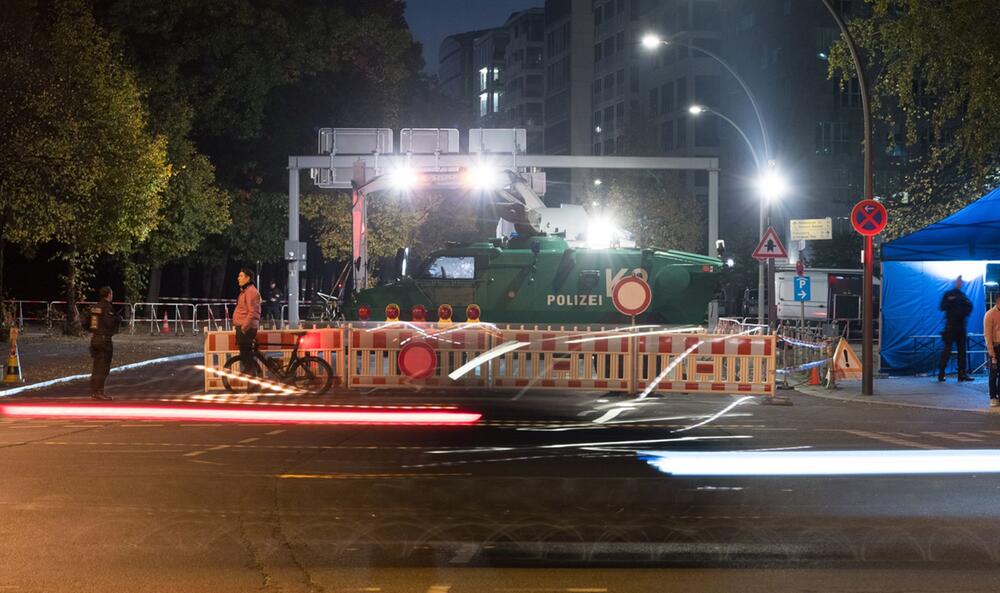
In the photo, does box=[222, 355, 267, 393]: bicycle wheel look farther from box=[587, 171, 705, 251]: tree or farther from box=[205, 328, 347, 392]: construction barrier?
box=[587, 171, 705, 251]: tree

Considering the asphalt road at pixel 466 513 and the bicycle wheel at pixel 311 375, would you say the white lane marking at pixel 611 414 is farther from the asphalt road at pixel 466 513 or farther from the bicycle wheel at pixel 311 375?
the bicycle wheel at pixel 311 375

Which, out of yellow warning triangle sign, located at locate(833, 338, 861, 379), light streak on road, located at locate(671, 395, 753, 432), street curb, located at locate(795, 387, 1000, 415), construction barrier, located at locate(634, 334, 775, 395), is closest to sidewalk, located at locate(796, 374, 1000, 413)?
street curb, located at locate(795, 387, 1000, 415)

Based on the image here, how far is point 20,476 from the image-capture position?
1161cm

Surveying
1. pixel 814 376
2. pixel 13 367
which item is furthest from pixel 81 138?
pixel 814 376

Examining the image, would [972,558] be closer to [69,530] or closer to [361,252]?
[69,530]

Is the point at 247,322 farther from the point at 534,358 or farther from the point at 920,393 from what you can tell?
the point at 920,393

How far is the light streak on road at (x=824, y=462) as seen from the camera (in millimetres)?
12398

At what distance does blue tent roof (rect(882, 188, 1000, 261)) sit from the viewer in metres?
25.1

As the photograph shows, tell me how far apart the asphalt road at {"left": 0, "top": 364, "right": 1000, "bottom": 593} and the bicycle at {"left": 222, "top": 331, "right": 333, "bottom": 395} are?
413 cm

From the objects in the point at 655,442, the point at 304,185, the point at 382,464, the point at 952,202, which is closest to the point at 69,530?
the point at 382,464

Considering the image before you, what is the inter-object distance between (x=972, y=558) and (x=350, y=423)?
9453mm

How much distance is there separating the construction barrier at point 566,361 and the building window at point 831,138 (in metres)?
62.3

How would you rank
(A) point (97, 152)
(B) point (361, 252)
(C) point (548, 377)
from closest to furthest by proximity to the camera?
(C) point (548, 377), (B) point (361, 252), (A) point (97, 152)

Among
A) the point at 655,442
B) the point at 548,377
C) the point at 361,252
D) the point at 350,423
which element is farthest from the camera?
the point at 361,252
